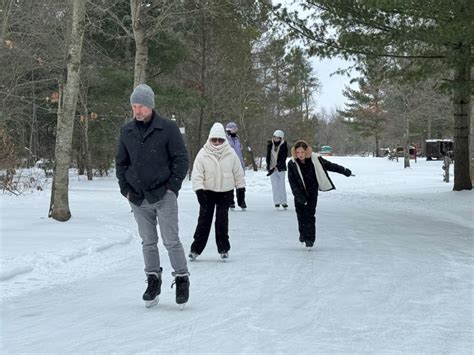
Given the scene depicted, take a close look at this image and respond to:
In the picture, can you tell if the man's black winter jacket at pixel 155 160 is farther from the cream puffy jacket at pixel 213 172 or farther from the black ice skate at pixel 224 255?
the black ice skate at pixel 224 255

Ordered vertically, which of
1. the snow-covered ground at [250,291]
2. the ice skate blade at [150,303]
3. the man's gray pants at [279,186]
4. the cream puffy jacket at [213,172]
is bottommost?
the snow-covered ground at [250,291]

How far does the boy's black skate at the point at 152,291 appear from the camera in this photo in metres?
5.50

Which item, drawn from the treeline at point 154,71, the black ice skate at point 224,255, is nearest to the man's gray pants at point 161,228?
the black ice skate at point 224,255

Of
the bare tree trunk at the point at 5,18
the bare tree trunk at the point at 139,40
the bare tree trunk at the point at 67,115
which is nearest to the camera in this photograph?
the bare tree trunk at the point at 67,115

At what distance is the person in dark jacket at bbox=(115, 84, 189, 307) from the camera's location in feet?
17.3

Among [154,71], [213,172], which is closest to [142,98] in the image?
[213,172]

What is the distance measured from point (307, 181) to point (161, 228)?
384cm

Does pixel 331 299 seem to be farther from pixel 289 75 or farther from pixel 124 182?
pixel 289 75

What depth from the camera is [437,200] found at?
16.4 meters

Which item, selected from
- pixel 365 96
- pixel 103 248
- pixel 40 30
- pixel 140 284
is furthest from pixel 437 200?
pixel 365 96

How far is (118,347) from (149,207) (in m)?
1.42

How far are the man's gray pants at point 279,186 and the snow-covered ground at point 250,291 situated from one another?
247 centimetres

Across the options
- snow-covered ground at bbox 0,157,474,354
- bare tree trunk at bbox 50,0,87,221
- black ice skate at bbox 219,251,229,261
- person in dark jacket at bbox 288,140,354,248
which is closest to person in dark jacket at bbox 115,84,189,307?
snow-covered ground at bbox 0,157,474,354

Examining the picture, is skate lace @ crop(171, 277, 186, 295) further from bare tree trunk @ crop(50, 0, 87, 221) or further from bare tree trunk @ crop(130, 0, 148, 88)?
bare tree trunk @ crop(130, 0, 148, 88)
